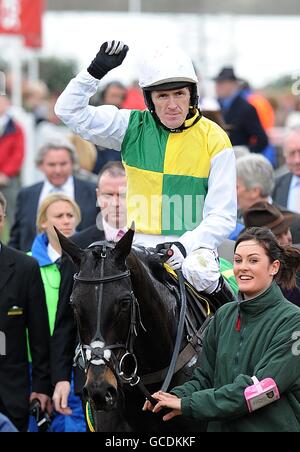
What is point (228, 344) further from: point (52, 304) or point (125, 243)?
point (52, 304)

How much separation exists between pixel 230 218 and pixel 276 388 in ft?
3.91

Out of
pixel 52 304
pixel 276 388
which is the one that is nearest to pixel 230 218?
pixel 276 388

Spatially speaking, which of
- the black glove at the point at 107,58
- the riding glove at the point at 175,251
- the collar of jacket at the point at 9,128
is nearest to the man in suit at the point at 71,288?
the riding glove at the point at 175,251

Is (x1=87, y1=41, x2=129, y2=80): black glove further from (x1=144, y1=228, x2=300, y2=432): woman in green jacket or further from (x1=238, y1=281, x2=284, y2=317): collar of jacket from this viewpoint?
(x1=238, y1=281, x2=284, y2=317): collar of jacket

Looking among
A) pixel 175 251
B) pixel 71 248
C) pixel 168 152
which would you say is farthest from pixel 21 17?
pixel 71 248

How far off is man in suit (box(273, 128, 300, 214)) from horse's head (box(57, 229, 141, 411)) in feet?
17.0

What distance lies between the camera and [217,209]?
6.36 meters

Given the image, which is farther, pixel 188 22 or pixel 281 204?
pixel 188 22

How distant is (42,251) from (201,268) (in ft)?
→ 8.43

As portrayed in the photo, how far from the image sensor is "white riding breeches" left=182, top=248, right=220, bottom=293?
617 cm

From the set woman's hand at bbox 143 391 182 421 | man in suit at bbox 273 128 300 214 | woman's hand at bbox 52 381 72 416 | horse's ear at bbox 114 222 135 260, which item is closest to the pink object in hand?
woman's hand at bbox 143 391 182 421

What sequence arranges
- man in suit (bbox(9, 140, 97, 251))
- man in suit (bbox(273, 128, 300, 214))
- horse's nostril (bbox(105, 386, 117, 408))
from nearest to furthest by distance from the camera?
horse's nostril (bbox(105, 386, 117, 408)) → man in suit (bbox(9, 140, 97, 251)) → man in suit (bbox(273, 128, 300, 214))

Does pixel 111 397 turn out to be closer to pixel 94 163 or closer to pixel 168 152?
pixel 168 152

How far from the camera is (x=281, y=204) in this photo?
10.7 meters
